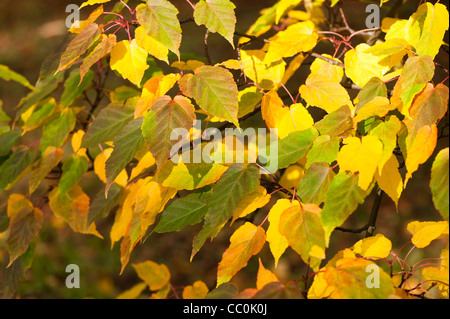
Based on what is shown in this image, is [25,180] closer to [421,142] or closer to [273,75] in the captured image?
[273,75]

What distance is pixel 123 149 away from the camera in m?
0.77

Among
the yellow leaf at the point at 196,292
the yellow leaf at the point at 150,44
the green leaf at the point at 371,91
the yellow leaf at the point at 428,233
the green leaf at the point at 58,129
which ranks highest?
the yellow leaf at the point at 150,44

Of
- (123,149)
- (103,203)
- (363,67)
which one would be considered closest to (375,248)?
(363,67)

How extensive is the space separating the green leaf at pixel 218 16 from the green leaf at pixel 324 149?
210mm

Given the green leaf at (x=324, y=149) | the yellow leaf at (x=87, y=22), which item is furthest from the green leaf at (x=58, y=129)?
the green leaf at (x=324, y=149)

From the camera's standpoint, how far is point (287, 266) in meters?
2.62

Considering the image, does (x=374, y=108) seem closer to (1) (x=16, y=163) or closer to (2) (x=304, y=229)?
(2) (x=304, y=229)

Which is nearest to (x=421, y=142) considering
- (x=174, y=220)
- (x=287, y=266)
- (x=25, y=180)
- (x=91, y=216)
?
(x=174, y=220)

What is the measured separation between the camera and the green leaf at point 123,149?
0.76 m

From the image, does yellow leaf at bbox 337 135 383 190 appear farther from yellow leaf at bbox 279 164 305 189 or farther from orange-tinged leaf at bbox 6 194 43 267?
orange-tinged leaf at bbox 6 194 43 267

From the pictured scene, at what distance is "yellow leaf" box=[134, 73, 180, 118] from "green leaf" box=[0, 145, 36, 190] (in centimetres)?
38

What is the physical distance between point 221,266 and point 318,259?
156 millimetres

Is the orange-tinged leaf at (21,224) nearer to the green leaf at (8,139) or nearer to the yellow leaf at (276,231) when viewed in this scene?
the green leaf at (8,139)

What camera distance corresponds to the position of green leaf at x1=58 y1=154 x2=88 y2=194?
3.44ft
